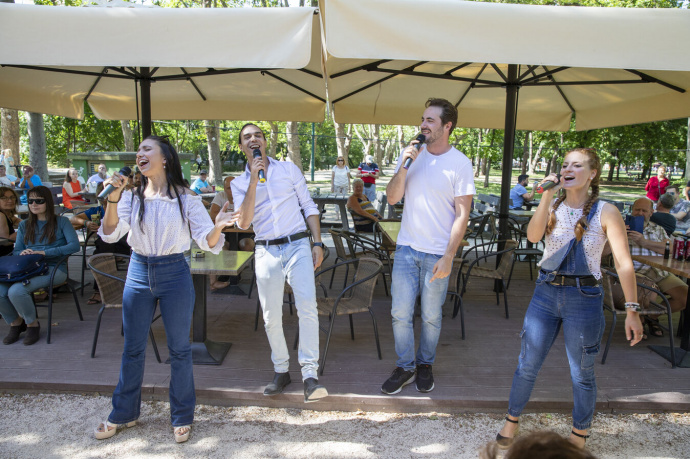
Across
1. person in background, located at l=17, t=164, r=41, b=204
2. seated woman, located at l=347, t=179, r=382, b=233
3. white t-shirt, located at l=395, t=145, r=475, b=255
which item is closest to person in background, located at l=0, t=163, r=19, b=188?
person in background, located at l=17, t=164, r=41, b=204

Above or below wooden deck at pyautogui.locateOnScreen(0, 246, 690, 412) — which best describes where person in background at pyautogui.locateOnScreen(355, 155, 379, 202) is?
above

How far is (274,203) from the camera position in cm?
294

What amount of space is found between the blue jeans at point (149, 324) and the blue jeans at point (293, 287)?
451 millimetres

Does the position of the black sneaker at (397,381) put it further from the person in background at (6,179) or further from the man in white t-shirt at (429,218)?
the person in background at (6,179)

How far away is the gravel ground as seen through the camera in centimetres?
268

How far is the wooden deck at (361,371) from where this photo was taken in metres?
3.11

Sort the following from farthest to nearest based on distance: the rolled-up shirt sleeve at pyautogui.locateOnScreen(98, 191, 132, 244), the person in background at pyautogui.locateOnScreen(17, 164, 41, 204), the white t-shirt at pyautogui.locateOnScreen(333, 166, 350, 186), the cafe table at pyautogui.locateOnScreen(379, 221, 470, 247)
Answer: the white t-shirt at pyautogui.locateOnScreen(333, 166, 350, 186) → the person in background at pyautogui.locateOnScreen(17, 164, 41, 204) → the cafe table at pyautogui.locateOnScreen(379, 221, 470, 247) → the rolled-up shirt sleeve at pyautogui.locateOnScreen(98, 191, 132, 244)

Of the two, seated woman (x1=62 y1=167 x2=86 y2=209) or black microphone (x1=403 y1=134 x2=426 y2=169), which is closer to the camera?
black microphone (x1=403 y1=134 x2=426 y2=169)

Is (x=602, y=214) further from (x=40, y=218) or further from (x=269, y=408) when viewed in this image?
(x=40, y=218)

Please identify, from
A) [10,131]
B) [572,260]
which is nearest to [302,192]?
[572,260]

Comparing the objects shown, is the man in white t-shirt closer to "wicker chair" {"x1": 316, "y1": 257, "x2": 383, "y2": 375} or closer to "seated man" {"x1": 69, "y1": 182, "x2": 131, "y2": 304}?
"wicker chair" {"x1": 316, "y1": 257, "x2": 383, "y2": 375}

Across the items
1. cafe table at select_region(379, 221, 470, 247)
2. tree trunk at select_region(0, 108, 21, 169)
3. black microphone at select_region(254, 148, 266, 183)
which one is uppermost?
tree trunk at select_region(0, 108, 21, 169)

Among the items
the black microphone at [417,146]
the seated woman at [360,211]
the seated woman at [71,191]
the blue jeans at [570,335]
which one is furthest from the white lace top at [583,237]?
the seated woman at [71,191]

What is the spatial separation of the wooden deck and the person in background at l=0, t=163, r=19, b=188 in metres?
7.92
